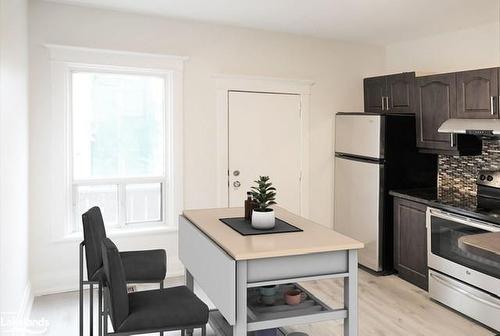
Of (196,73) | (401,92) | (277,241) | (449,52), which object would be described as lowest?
(277,241)

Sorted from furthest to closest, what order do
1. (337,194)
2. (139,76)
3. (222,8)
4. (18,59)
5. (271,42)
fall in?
(337,194) < (271,42) < (139,76) < (222,8) < (18,59)

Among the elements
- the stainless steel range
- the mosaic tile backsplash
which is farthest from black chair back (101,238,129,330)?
the mosaic tile backsplash

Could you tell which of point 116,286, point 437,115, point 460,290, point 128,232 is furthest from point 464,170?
point 116,286

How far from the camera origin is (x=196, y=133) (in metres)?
4.57

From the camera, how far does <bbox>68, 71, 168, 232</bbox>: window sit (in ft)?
13.8

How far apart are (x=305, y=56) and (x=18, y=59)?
9.75 feet

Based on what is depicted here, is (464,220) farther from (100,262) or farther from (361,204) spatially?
(100,262)

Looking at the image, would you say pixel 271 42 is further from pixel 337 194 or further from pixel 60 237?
pixel 60 237

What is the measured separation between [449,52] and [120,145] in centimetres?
352

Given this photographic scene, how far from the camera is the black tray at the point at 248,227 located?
2.68 meters

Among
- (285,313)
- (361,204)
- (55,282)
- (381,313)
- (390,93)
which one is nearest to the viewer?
(285,313)

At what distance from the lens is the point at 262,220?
2.74m

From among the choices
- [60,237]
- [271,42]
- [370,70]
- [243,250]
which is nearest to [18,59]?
[60,237]

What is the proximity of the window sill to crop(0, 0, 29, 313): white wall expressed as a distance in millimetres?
419
